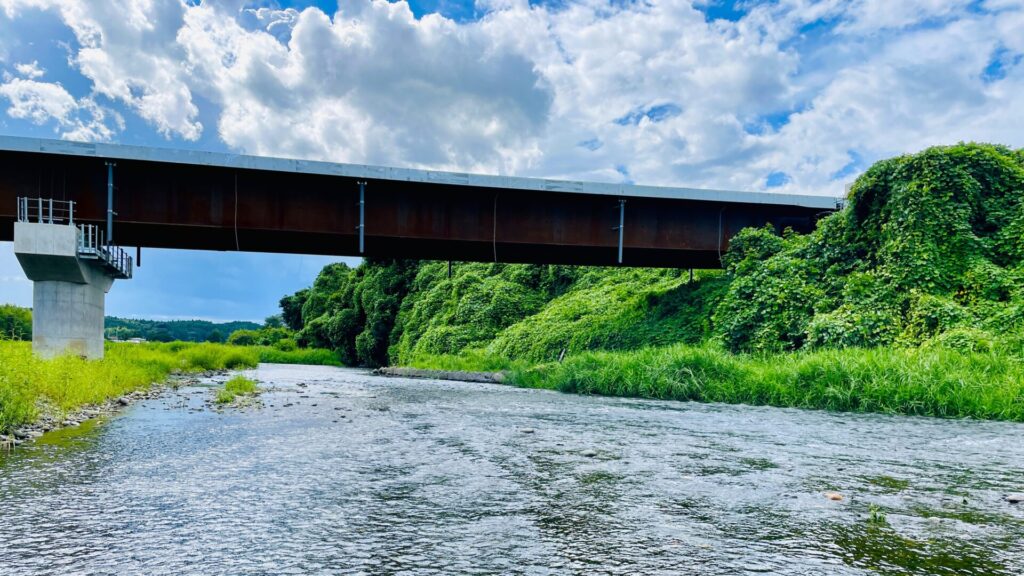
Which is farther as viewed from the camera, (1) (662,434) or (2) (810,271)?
(2) (810,271)

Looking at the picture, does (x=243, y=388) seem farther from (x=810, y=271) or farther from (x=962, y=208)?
(x=962, y=208)

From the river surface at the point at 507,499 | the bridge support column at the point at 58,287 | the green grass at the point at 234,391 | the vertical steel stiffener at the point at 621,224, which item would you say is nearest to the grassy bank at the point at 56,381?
the river surface at the point at 507,499

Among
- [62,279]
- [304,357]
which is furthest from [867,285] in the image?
[304,357]

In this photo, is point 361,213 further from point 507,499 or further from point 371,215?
point 507,499

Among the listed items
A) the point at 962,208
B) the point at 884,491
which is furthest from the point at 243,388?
the point at 962,208

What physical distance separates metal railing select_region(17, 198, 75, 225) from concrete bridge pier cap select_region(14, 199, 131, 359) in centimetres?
10

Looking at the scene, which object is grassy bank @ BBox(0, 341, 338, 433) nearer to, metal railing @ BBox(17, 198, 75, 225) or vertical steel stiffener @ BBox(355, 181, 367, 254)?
metal railing @ BBox(17, 198, 75, 225)

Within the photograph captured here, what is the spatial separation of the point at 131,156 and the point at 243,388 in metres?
8.56

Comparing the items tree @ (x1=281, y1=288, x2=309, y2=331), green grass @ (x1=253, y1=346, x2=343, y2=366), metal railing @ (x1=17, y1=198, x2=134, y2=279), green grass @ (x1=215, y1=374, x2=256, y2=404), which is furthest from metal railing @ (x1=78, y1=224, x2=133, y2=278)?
tree @ (x1=281, y1=288, x2=309, y2=331)

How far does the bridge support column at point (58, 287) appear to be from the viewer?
62.2 ft

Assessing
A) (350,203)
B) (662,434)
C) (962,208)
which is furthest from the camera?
(350,203)

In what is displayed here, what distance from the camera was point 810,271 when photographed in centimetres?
2302

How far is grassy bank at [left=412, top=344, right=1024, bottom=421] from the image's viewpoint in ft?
44.1

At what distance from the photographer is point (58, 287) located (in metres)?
20.0
